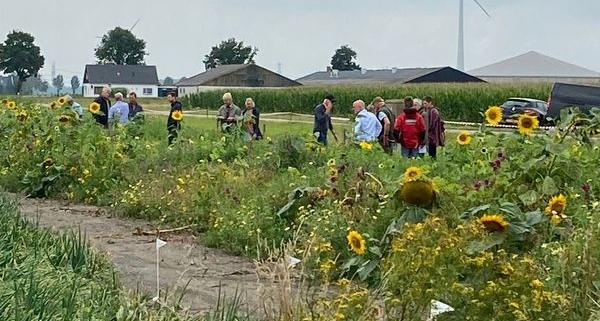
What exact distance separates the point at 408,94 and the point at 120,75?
68.3 m

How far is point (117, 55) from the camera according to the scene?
429ft

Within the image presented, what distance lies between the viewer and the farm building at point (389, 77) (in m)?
96.2

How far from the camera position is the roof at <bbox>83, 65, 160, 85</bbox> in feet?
387

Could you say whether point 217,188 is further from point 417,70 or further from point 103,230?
point 417,70

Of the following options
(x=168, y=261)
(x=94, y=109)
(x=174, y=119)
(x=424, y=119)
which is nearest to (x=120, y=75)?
(x=94, y=109)

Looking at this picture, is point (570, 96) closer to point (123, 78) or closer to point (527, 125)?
point (527, 125)

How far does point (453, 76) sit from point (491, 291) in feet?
306

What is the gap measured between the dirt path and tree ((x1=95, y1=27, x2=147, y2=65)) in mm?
117073

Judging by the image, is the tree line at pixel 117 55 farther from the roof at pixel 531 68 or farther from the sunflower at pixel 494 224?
the sunflower at pixel 494 224

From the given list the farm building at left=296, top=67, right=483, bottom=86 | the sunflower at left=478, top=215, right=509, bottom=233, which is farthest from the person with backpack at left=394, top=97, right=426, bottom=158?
the farm building at left=296, top=67, right=483, bottom=86

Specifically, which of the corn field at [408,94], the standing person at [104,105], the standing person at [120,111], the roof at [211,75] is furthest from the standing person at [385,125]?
the roof at [211,75]

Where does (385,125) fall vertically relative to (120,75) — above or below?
above

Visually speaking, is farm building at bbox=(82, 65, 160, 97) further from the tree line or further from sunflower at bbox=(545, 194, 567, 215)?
sunflower at bbox=(545, 194, 567, 215)

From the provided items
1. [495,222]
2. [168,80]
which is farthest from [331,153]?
[168,80]
